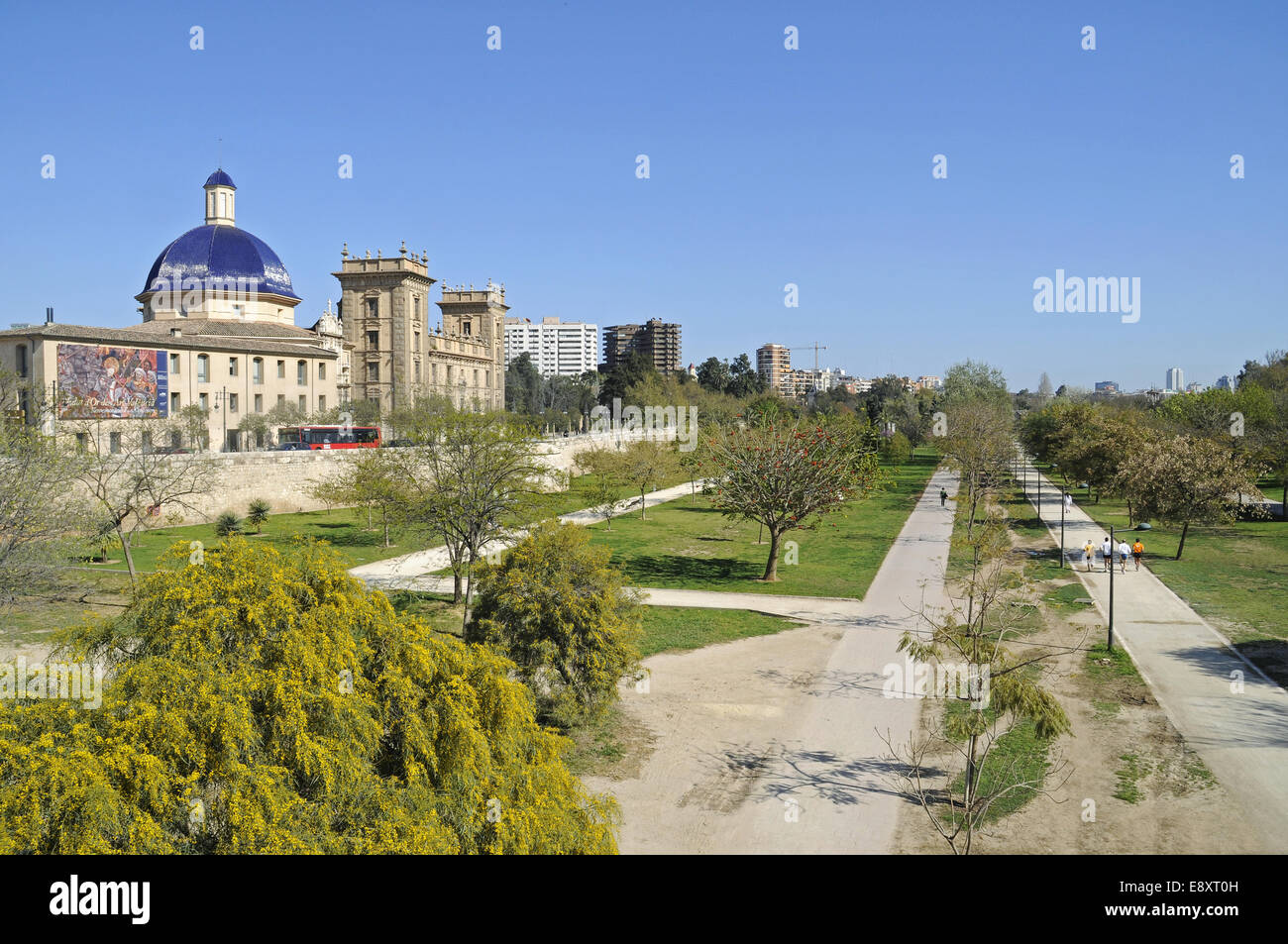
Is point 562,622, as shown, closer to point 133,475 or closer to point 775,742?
point 775,742

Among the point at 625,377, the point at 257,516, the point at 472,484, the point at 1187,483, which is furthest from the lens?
the point at 625,377

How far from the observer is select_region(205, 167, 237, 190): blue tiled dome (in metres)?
65.6

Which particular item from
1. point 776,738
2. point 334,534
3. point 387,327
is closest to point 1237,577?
point 776,738

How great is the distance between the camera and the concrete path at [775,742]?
1079 cm

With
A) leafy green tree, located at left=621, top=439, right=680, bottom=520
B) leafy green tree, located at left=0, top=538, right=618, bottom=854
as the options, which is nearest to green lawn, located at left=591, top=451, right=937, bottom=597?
leafy green tree, located at left=621, top=439, right=680, bottom=520

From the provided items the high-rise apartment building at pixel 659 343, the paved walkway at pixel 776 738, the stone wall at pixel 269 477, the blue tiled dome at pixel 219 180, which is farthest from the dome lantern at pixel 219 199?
the high-rise apartment building at pixel 659 343

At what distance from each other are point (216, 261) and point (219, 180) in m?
7.04

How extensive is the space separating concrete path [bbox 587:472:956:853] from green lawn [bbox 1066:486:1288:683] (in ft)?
23.8

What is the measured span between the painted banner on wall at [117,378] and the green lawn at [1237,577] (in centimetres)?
4439

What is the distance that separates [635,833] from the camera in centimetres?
1071

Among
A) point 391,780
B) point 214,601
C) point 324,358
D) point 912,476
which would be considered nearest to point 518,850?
point 391,780

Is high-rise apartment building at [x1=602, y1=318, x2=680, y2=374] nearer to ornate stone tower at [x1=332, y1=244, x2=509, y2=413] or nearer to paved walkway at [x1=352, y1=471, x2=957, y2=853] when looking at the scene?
ornate stone tower at [x1=332, y1=244, x2=509, y2=413]

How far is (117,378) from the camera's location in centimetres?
4644
